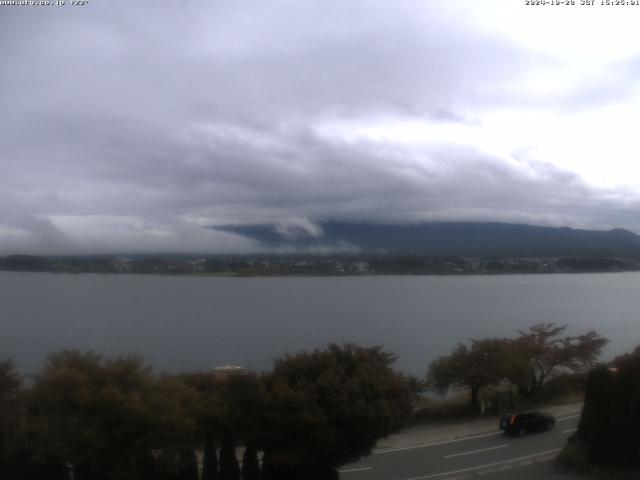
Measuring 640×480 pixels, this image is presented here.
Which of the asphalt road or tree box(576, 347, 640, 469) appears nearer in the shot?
tree box(576, 347, 640, 469)

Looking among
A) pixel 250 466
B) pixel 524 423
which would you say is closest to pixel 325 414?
pixel 250 466

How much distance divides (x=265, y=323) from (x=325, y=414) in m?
56.3

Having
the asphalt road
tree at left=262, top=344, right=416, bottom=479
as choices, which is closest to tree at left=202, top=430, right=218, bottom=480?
tree at left=262, top=344, right=416, bottom=479

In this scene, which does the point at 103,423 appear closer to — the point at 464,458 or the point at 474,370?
the point at 464,458

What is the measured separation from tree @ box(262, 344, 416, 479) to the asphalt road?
2.69 m

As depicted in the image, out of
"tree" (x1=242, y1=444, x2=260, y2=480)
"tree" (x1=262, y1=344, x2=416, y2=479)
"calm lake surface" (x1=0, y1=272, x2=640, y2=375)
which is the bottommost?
Result: "calm lake surface" (x1=0, y1=272, x2=640, y2=375)

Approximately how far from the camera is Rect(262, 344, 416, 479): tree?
15656mm

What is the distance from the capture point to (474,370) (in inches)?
1209

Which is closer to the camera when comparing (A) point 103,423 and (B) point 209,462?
(A) point 103,423

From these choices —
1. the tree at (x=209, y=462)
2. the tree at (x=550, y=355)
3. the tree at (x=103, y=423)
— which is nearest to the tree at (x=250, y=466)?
the tree at (x=209, y=462)

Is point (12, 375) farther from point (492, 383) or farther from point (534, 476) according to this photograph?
point (492, 383)

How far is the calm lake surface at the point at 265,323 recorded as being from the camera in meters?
50.8

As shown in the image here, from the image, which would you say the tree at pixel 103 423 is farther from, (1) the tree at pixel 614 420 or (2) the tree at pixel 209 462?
(1) the tree at pixel 614 420

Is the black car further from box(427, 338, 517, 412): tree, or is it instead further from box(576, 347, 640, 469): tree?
box(427, 338, 517, 412): tree
